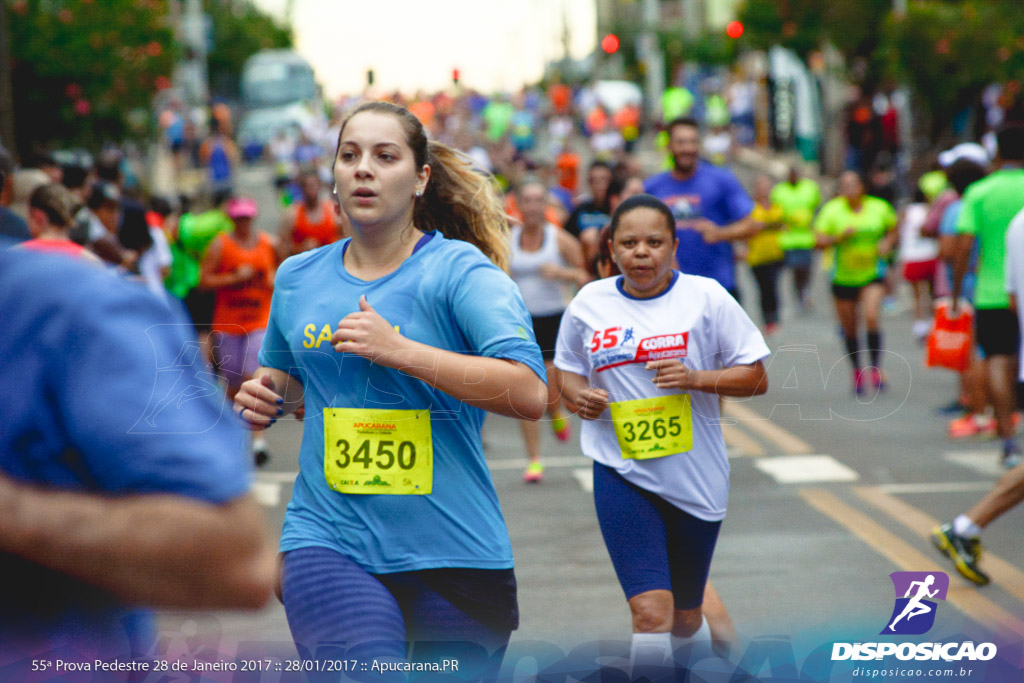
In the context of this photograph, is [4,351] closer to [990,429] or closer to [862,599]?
[862,599]

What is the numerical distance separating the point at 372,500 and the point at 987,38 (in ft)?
74.3

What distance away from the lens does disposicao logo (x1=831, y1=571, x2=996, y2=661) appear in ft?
13.4

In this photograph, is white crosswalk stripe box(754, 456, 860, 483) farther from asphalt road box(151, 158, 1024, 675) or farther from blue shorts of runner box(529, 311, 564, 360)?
blue shorts of runner box(529, 311, 564, 360)

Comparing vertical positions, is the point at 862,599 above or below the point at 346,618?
below

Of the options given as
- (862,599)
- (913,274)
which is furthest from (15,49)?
(862,599)

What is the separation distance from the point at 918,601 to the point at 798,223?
13.3 metres

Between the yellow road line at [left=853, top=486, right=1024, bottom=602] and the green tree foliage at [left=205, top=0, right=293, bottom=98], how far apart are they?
186 feet

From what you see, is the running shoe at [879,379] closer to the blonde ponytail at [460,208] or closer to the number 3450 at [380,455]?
the blonde ponytail at [460,208]

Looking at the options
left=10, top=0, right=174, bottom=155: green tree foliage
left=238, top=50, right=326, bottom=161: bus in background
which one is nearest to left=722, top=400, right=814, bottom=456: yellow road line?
left=10, top=0, right=174, bottom=155: green tree foliage

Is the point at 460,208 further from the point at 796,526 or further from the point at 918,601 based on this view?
the point at 796,526

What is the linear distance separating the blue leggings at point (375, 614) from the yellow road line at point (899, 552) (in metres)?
3.04

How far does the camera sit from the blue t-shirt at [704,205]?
8.87 metres

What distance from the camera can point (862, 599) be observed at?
235 inches

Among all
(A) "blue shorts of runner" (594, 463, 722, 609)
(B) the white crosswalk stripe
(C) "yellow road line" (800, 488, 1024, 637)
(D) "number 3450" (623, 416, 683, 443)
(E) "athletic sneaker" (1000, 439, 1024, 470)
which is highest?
(D) "number 3450" (623, 416, 683, 443)
